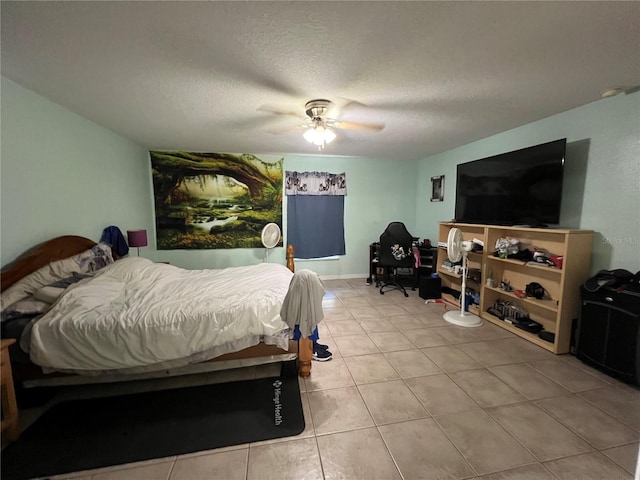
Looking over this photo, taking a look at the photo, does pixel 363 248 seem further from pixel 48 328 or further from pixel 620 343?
pixel 48 328

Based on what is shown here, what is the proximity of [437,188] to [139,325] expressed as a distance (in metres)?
4.58

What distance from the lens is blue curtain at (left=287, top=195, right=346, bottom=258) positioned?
4.70m

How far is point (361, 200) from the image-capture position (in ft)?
16.3

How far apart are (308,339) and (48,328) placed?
69.2 inches

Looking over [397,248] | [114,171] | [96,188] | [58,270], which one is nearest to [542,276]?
[397,248]

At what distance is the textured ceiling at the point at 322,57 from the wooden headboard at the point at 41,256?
1.26 m

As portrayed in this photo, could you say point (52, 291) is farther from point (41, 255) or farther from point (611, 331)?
point (611, 331)

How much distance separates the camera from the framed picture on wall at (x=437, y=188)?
14.5 feet

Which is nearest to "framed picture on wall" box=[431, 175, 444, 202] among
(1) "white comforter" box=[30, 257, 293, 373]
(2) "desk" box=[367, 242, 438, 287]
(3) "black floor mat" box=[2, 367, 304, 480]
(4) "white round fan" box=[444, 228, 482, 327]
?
(2) "desk" box=[367, 242, 438, 287]

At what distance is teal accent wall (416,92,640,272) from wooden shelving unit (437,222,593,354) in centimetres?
16

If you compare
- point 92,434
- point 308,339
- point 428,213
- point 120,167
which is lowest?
point 92,434

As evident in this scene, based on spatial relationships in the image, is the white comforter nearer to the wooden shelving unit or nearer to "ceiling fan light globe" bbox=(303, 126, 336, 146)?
"ceiling fan light globe" bbox=(303, 126, 336, 146)

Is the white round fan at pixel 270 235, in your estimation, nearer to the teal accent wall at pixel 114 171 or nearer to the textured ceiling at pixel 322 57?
the teal accent wall at pixel 114 171

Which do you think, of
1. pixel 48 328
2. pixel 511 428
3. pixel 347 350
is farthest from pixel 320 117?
pixel 511 428
